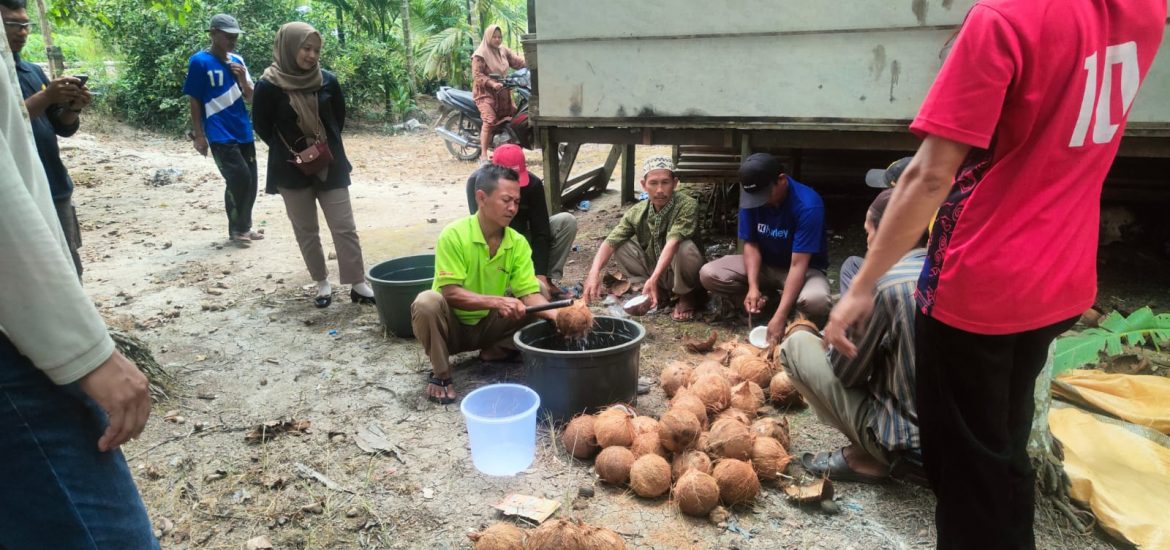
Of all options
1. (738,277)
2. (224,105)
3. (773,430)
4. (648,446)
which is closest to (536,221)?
(738,277)

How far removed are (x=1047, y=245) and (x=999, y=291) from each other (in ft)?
0.53

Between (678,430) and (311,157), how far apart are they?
3.25 m

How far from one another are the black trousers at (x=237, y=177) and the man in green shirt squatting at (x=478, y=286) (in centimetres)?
365

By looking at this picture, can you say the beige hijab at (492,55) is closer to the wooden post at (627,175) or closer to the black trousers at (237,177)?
the wooden post at (627,175)

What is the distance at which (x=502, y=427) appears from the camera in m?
2.87

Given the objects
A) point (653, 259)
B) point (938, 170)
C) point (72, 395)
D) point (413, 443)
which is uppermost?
point (938, 170)

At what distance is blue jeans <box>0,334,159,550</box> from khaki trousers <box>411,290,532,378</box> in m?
2.30

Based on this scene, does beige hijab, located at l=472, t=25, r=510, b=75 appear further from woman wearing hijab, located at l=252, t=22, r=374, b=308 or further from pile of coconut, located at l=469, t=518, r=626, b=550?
pile of coconut, located at l=469, t=518, r=626, b=550

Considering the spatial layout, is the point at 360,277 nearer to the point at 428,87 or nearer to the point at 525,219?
the point at 525,219

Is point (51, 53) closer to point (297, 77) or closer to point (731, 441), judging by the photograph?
point (297, 77)

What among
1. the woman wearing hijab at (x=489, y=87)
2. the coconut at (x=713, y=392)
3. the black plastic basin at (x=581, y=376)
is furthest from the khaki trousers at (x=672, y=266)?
the woman wearing hijab at (x=489, y=87)

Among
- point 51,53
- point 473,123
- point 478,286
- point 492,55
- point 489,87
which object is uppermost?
point 51,53

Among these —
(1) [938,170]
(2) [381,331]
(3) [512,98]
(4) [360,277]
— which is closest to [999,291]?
(1) [938,170]

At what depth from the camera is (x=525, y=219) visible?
15.8 feet
